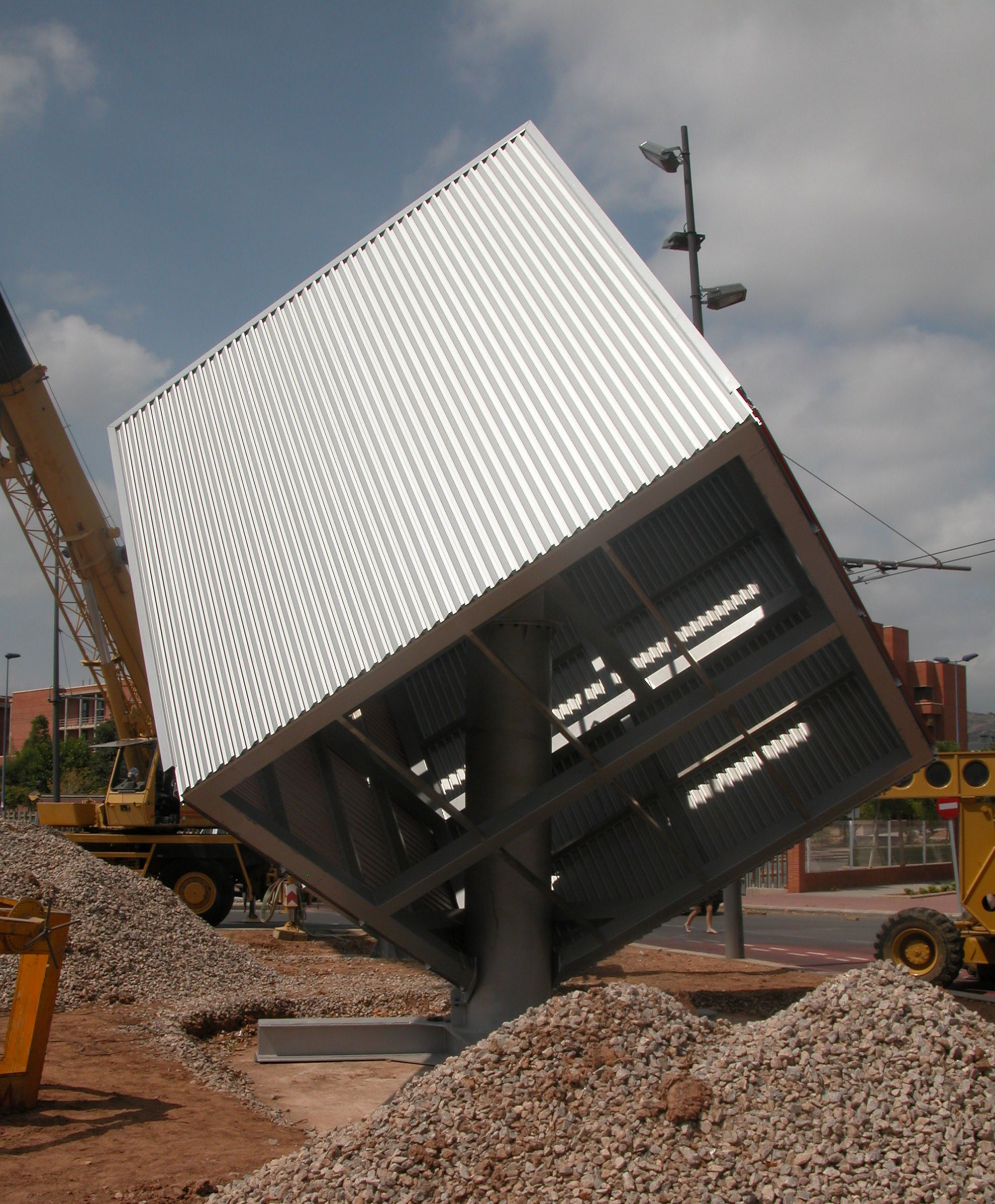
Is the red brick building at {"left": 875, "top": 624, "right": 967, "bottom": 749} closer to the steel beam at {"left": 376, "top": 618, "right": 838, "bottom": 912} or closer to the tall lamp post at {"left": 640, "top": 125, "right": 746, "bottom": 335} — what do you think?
the tall lamp post at {"left": 640, "top": 125, "right": 746, "bottom": 335}

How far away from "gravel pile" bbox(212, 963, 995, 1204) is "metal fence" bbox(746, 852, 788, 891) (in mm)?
35151

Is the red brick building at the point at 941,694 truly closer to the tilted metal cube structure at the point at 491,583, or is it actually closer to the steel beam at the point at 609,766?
the tilted metal cube structure at the point at 491,583

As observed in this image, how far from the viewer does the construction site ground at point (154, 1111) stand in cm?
742

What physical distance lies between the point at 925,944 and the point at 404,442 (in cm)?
1093

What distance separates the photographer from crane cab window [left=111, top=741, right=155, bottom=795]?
24.5 metres

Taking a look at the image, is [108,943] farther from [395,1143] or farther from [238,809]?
[395,1143]

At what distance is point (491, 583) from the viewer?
8984 mm

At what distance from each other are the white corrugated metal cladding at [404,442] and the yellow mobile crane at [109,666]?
10232 mm

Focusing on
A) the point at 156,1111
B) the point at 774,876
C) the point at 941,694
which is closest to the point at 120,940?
the point at 156,1111

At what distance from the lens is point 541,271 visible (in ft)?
37.8

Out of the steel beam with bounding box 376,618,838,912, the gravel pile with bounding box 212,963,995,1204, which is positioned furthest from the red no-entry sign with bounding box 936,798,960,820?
the gravel pile with bounding box 212,963,995,1204

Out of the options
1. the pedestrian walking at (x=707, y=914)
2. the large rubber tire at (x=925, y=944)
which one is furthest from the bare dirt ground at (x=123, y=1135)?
the pedestrian walking at (x=707, y=914)

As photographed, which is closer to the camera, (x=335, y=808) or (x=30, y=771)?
(x=335, y=808)

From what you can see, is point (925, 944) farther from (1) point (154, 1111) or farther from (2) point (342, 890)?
(1) point (154, 1111)
